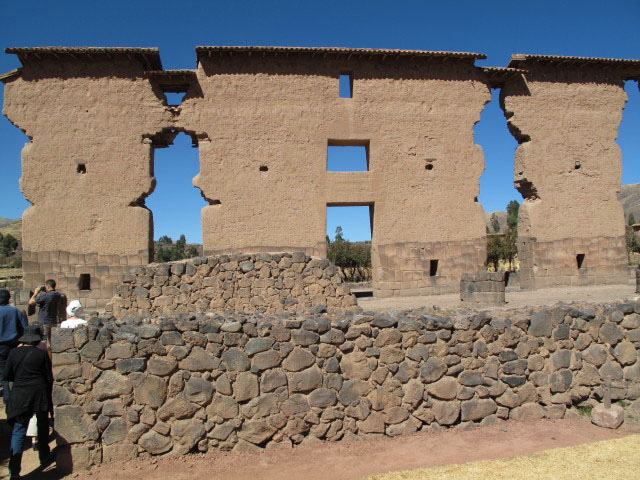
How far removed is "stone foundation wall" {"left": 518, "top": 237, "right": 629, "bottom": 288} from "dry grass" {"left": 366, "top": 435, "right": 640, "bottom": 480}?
432 inches

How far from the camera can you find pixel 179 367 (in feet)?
14.9

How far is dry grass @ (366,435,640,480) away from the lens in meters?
4.01

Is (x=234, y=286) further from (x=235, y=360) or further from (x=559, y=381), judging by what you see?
(x=559, y=381)

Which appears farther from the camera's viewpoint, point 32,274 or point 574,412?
point 32,274

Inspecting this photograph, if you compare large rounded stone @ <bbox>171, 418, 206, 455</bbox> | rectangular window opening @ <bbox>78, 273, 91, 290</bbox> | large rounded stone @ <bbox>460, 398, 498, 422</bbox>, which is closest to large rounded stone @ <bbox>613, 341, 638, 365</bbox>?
large rounded stone @ <bbox>460, 398, 498, 422</bbox>

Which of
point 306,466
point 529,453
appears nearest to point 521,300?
point 529,453

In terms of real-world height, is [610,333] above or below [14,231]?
below

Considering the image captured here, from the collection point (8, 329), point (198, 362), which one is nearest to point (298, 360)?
point (198, 362)

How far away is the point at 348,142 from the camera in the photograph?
46.7 feet

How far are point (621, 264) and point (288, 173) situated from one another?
11.7 meters

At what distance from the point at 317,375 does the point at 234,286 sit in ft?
15.6

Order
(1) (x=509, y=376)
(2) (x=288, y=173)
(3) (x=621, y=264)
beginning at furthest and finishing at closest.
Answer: (3) (x=621, y=264) → (2) (x=288, y=173) → (1) (x=509, y=376)

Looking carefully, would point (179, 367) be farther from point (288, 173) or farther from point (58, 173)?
point (58, 173)

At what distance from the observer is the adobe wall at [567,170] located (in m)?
14.8
